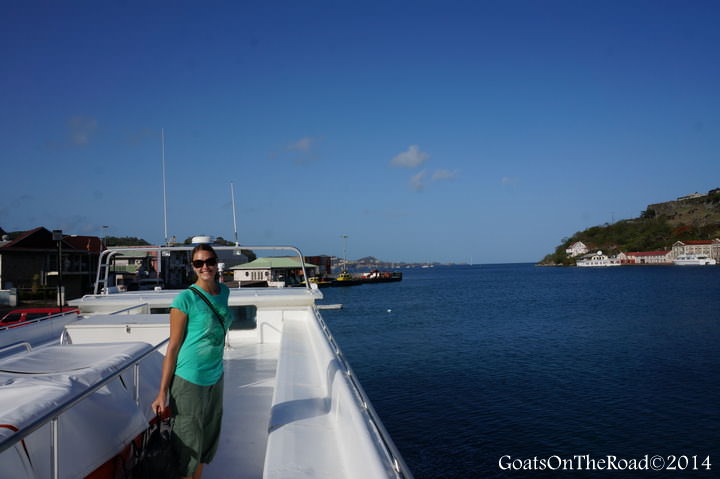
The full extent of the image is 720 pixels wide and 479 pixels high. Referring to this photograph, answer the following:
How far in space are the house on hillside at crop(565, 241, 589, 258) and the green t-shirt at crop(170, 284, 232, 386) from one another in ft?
610

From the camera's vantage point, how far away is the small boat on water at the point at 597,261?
145500 mm

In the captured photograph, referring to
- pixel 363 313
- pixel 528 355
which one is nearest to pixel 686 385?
pixel 528 355

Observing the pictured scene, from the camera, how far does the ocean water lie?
10.2 m

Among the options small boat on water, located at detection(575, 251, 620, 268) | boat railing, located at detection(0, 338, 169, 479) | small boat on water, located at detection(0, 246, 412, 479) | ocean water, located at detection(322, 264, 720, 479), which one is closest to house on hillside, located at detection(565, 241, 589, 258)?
small boat on water, located at detection(575, 251, 620, 268)

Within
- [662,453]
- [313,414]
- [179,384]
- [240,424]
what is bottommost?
[662,453]

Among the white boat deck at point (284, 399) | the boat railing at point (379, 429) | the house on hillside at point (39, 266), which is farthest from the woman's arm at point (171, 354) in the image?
the house on hillside at point (39, 266)

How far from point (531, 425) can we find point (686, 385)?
21.9 feet

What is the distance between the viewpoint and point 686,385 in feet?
50.0

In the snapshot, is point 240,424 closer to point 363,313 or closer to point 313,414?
point 313,414

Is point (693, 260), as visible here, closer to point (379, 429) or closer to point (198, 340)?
point (379, 429)

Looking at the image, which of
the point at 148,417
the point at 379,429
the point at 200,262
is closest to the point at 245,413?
the point at 148,417

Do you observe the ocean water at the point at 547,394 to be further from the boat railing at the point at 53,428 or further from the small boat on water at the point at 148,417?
the boat railing at the point at 53,428

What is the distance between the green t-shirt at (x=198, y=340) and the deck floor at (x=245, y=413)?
1.07 m

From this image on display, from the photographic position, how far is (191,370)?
8.09 feet
